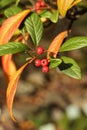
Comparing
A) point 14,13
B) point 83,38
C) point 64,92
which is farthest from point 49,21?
point 64,92

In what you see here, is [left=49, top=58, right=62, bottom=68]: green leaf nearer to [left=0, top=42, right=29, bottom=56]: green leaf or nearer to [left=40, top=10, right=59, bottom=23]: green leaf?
[left=0, top=42, right=29, bottom=56]: green leaf

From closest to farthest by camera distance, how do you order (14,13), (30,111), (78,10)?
(14,13) → (78,10) → (30,111)

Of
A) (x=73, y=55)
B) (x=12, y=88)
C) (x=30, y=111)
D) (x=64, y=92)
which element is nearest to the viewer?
(x=12, y=88)

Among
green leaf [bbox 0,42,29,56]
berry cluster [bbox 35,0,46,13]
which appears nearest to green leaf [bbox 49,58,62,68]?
green leaf [bbox 0,42,29,56]

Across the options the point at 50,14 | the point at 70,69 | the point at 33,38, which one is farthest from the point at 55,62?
the point at 50,14

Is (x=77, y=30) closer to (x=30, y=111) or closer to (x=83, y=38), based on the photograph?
(x=30, y=111)

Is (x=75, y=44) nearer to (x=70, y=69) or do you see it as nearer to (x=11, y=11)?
(x=70, y=69)

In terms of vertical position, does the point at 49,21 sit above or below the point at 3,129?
above
